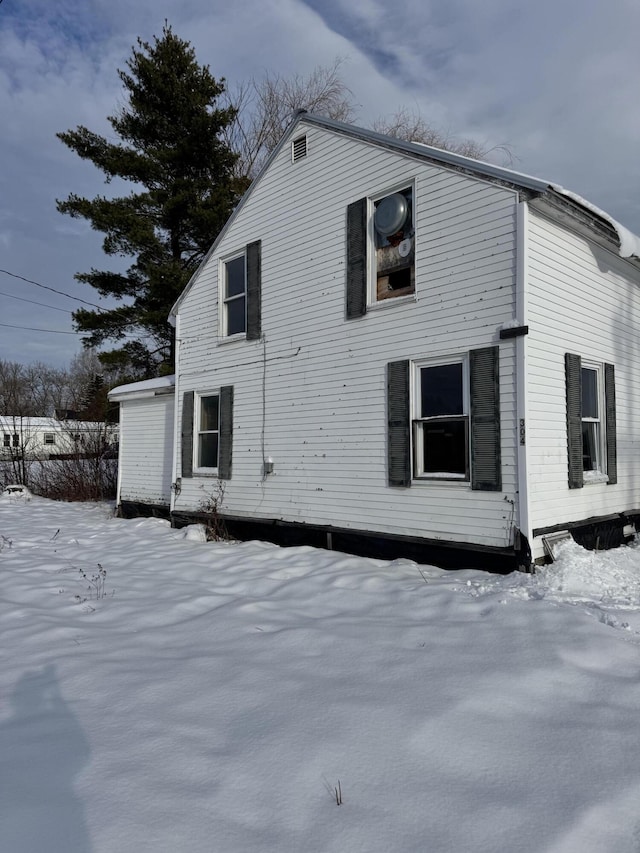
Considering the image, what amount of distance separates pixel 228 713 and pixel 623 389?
7.29m

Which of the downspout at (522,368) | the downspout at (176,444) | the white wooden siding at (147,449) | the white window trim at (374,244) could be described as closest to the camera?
the downspout at (522,368)

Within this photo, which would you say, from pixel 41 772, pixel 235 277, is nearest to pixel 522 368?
pixel 41 772

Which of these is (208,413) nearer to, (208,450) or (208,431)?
(208,431)

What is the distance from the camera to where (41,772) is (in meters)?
2.52

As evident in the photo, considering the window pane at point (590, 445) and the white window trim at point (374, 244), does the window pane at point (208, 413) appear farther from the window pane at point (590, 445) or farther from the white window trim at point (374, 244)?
the window pane at point (590, 445)

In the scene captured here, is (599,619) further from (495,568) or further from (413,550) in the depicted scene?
(413,550)

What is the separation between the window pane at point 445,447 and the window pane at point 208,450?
4.53 meters

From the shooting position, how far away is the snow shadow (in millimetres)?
2098

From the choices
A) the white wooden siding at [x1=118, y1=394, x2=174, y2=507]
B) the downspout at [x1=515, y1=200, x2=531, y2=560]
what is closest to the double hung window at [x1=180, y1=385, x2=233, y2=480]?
the white wooden siding at [x1=118, y1=394, x2=174, y2=507]

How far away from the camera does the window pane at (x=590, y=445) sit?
734 cm

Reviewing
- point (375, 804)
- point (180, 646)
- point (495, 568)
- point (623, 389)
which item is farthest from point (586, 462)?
point (375, 804)

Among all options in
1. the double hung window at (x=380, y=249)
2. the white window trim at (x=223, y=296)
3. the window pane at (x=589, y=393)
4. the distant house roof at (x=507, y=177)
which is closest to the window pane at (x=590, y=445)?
the window pane at (x=589, y=393)

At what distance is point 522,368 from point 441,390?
1.13 metres

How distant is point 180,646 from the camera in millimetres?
4055
